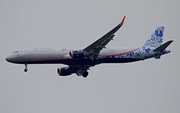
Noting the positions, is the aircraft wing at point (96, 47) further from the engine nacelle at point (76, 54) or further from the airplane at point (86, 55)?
the engine nacelle at point (76, 54)

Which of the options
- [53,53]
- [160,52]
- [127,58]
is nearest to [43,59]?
[53,53]

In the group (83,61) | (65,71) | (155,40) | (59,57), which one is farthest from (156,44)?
(59,57)

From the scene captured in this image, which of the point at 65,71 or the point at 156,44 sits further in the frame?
the point at 156,44

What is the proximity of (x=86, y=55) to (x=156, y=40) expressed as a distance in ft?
49.1

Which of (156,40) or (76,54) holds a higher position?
(156,40)

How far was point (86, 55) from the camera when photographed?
57.1m

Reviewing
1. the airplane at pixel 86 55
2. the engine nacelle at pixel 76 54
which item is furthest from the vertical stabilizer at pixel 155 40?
the engine nacelle at pixel 76 54

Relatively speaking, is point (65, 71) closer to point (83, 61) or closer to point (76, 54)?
point (83, 61)

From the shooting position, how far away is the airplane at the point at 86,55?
184 ft

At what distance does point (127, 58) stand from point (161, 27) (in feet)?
31.9

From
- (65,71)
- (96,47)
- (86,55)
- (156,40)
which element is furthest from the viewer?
(156,40)

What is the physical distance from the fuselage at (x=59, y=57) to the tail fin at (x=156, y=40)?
5002 millimetres

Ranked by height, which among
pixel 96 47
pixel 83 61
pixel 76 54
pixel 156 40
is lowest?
pixel 83 61

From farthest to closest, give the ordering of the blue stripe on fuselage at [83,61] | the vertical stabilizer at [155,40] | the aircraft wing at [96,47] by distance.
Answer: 1. the vertical stabilizer at [155,40]
2. the blue stripe on fuselage at [83,61]
3. the aircraft wing at [96,47]
